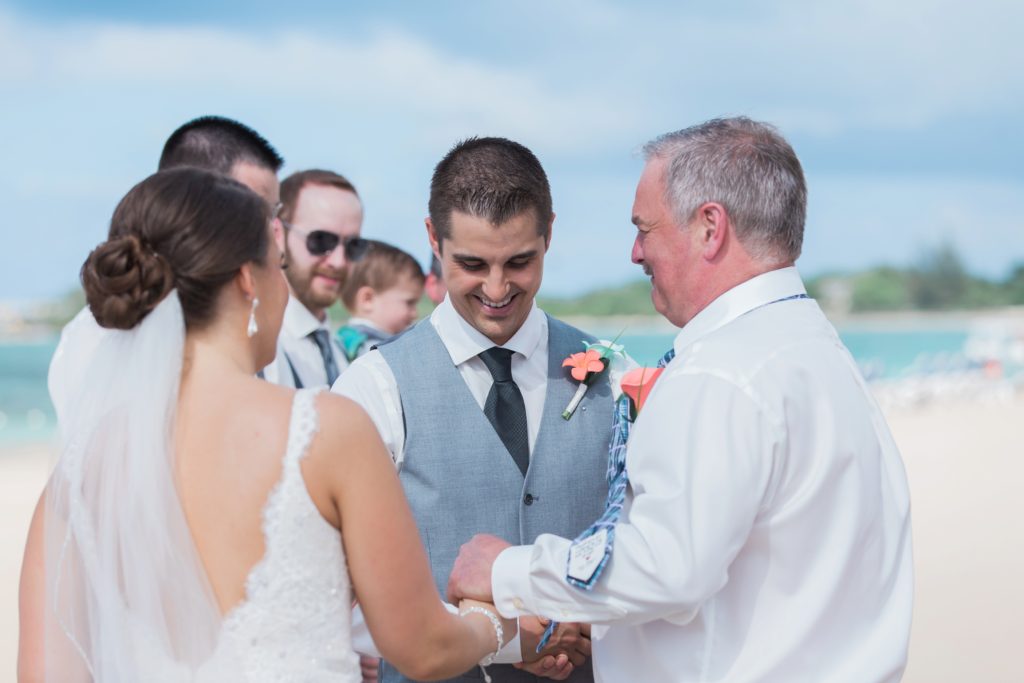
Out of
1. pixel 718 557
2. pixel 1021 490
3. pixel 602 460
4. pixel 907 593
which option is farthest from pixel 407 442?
pixel 1021 490

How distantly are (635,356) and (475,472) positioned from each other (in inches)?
2269

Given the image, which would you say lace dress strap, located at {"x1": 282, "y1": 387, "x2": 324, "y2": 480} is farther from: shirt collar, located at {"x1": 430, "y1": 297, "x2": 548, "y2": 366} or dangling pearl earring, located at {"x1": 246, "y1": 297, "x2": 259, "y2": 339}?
shirt collar, located at {"x1": 430, "y1": 297, "x2": 548, "y2": 366}

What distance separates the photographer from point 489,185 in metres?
3.09

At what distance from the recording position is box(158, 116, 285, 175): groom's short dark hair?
4273mm

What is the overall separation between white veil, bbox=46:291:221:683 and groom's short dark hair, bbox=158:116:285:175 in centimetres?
225

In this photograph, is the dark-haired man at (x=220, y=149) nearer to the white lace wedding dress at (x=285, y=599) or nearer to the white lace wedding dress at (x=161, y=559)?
the white lace wedding dress at (x=161, y=559)

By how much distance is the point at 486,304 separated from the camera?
3.12m

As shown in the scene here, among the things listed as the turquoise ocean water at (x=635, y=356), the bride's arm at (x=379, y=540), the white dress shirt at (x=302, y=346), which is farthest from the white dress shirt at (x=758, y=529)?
the turquoise ocean water at (x=635, y=356)

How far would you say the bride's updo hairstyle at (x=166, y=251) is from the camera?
2068mm

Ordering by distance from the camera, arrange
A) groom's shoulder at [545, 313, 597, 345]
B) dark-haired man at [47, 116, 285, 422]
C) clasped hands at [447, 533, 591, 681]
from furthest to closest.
A: dark-haired man at [47, 116, 285, 422] < groom's shoulder at [545, 313, 597, 345] < clasped hands at [447, 533, 591, 681]

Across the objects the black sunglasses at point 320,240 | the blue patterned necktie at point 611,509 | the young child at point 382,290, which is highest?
the black sunglasses at point 320,240

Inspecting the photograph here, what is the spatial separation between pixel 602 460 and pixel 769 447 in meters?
0.91

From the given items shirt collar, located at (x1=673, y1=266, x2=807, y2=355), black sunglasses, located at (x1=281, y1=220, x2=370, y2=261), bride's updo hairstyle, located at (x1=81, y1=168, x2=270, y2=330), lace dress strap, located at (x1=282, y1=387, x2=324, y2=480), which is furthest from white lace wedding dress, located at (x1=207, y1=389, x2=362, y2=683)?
black sunglasses, located at (x1=281, y1=220, x2=370, y2=261)

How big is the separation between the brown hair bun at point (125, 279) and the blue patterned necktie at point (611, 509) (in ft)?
3.49
